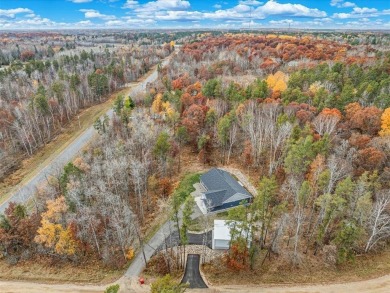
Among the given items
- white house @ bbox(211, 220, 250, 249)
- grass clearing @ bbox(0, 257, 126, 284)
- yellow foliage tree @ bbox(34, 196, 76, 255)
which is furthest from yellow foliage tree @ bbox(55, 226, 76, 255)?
white house @ bbox(211, 220, 250, 249)

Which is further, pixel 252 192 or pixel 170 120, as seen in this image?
pixel 170 120

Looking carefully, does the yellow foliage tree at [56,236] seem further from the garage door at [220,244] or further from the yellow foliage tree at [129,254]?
the garage door at [220,244]

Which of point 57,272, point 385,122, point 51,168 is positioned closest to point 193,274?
point 57,272

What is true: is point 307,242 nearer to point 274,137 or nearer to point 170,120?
point 274,137

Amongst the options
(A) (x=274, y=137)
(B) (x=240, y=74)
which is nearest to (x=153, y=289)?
(A) (x=274, y=137)

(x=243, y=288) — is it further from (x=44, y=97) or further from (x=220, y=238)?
(x=44, y=97)

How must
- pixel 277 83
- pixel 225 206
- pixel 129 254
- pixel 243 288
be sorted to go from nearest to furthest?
1. pixel 243 288
2. pixel 129 254
3. pixel 225 206
4. pixel 277 83
